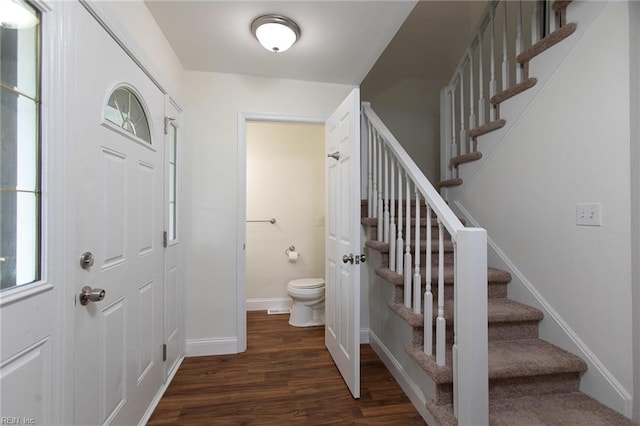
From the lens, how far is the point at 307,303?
2877mm

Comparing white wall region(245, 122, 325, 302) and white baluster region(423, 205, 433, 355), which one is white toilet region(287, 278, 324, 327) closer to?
white wall region(245, 122, 325, 302)

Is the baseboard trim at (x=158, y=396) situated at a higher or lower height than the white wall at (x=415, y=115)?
lower

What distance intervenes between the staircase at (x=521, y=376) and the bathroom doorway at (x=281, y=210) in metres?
1.86

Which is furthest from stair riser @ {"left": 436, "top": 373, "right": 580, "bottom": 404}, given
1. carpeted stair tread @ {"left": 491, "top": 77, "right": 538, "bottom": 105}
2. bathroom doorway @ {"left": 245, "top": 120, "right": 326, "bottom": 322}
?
bathroom doorway @ {"left": 245, "top": 120, "right": 326, "bottom": 322}

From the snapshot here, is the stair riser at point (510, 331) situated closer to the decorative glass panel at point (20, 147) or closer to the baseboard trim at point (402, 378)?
the baseboard trim at point (402, 378)

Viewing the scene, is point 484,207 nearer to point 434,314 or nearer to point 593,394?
point 434,314

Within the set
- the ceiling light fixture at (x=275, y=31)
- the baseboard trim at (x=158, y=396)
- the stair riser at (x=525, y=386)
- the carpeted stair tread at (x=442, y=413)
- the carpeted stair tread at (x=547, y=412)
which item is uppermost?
the ceiling light fixture at (x=275, y=31)

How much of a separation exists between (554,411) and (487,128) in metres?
1.85

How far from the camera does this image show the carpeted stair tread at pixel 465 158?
7.43ft

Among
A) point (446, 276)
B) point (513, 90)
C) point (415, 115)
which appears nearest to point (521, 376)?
point (446, 276)

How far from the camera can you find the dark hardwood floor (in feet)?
5.23

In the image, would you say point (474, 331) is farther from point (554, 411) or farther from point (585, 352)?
point (585, 352)

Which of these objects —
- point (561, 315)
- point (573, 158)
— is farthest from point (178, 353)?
point (573, 158)

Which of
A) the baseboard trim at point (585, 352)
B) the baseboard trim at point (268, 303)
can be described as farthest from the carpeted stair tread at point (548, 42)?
the baseboard trim at point (268, 303)
